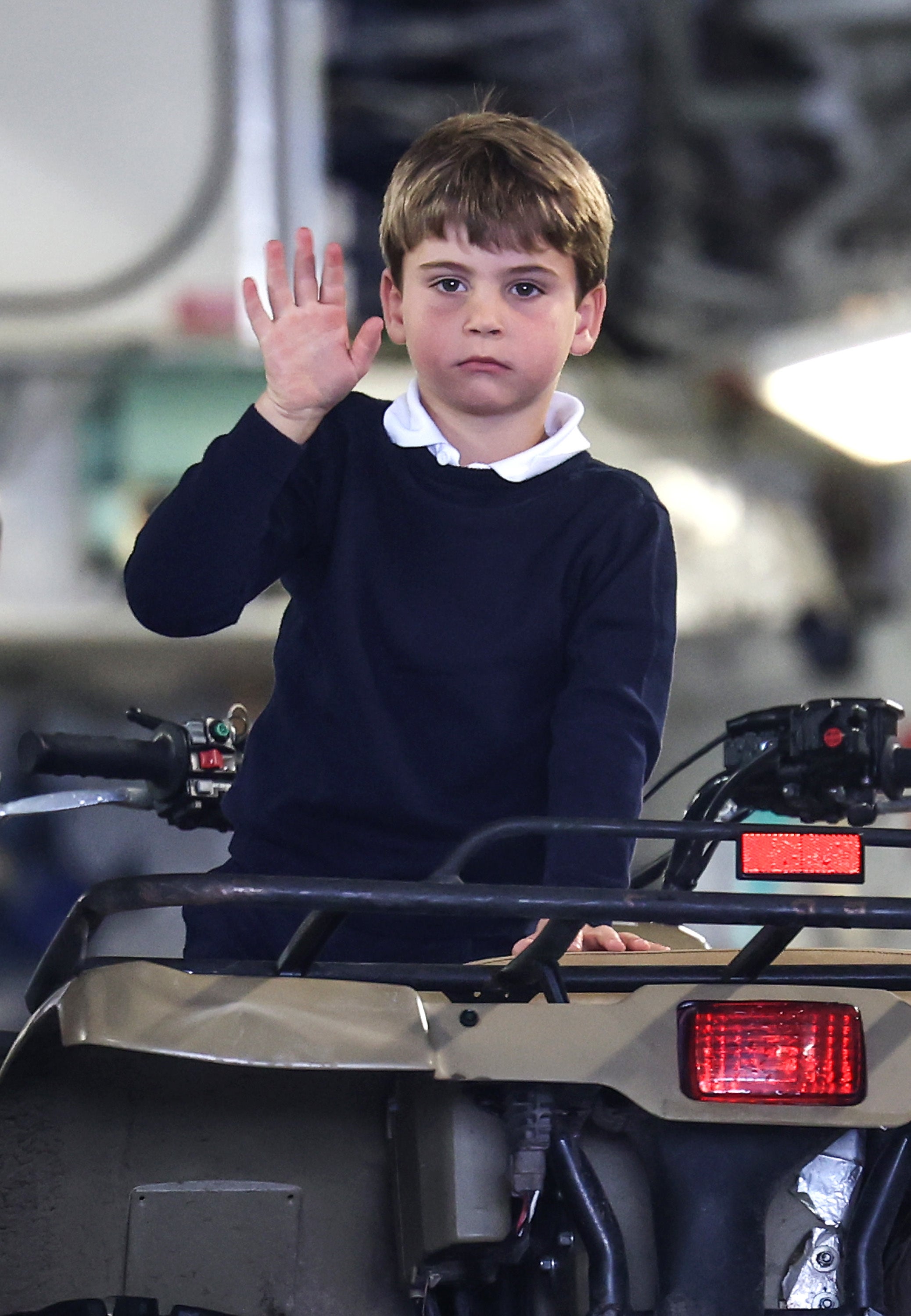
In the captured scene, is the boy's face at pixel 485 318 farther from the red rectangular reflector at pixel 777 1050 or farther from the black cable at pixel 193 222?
the black cable at pixel 193 222

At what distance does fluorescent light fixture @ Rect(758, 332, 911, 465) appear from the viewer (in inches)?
182

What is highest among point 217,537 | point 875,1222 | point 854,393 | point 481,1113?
point 854,393

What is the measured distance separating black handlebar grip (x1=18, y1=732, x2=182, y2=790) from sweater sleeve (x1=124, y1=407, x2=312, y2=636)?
0.18 m

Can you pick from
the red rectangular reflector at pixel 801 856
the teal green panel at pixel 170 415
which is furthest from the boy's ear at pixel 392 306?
the teal green panel at pixel 170 415

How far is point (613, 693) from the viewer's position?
1.97 metres

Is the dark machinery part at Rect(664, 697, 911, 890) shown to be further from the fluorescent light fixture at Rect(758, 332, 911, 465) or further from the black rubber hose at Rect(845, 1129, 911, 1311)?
the fluorescent light fixture at Rect(758, 332, 911, 465)

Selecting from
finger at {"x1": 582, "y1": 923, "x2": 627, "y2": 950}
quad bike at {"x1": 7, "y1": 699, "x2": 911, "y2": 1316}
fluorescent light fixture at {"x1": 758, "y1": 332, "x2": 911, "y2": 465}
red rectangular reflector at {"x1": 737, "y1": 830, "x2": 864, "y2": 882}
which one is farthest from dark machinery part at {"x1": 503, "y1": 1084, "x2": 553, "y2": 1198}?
fluorescent light fixture at {"x1": 758, "y1": 332, "x2": 911, "y2": 465}

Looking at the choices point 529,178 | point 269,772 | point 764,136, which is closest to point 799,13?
point 764,136

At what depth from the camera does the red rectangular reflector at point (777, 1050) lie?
4.83 ft

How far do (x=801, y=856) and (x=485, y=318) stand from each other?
0.79m

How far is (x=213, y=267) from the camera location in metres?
4.05

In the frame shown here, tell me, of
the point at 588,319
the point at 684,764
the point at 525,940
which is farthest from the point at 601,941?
the point at 588,319

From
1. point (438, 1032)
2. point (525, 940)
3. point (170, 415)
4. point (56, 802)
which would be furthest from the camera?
point (170, 415)

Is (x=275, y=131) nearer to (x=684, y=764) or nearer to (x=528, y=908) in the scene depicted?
(x=684, y=764)
